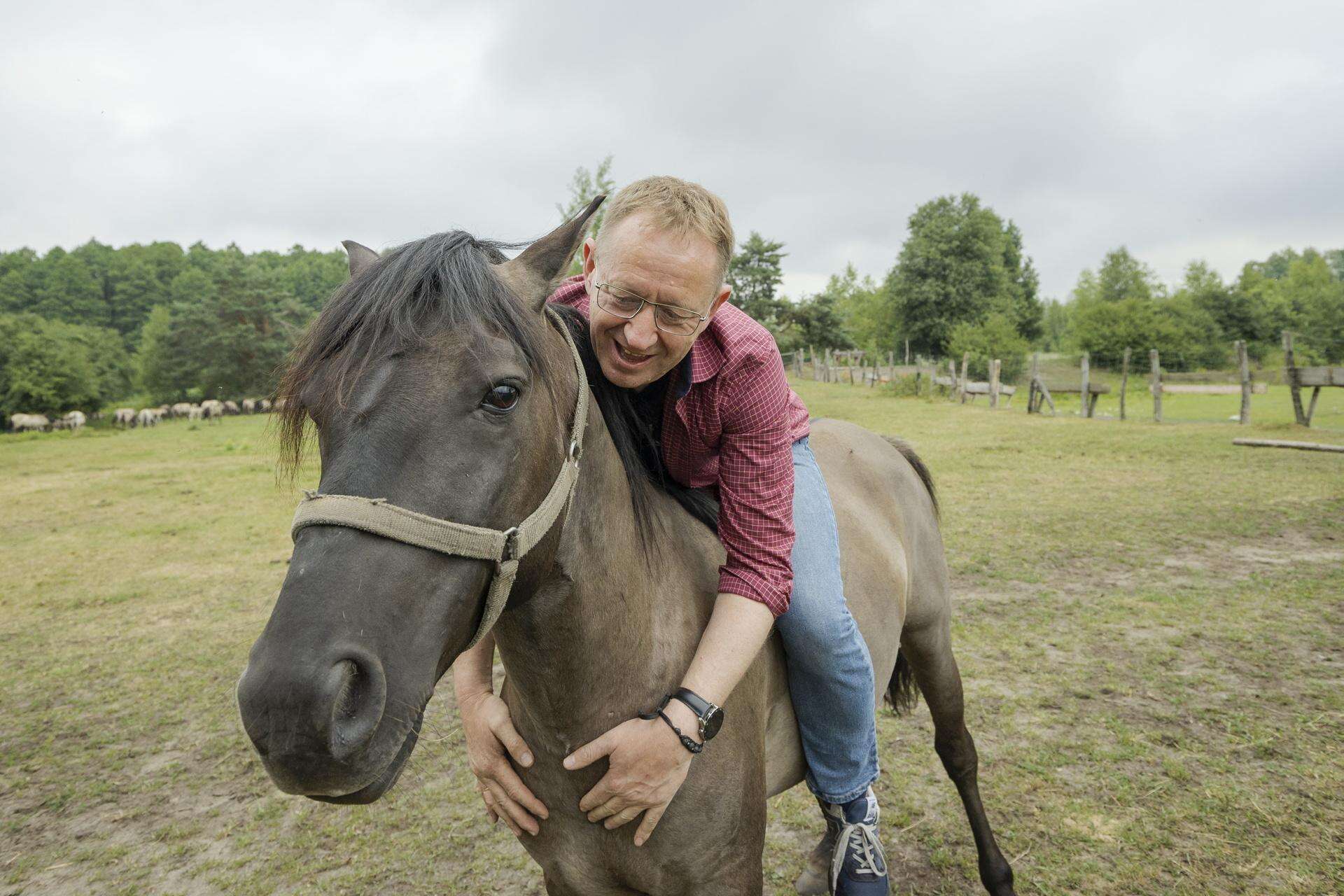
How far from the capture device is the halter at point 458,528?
1136 mm

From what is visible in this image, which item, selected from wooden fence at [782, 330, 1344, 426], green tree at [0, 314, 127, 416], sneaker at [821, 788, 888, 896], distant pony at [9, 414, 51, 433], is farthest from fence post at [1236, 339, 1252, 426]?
green tree at [0, 314, 127, 416]

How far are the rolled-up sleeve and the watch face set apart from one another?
0.96 ft

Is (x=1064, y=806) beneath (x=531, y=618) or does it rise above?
beneath

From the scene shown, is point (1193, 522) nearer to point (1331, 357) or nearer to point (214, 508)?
point (214, 508)

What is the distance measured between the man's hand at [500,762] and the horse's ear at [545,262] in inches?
44.3

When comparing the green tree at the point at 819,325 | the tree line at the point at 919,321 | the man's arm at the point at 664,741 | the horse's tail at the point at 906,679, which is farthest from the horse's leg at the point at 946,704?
the green tree at the point at 819,325

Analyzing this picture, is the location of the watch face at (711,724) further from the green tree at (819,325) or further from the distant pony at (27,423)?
the distant pony at (27,423)

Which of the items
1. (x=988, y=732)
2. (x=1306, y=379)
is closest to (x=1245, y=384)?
(x=1306, y=379)

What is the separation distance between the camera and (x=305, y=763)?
40.8 inches

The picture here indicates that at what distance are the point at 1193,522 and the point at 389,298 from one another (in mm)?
9434

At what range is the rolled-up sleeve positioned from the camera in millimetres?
1798

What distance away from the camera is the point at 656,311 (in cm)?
163

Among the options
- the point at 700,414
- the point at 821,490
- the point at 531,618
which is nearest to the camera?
the point at 531,618

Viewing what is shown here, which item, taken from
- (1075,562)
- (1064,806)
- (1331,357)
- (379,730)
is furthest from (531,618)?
(1331,357)
